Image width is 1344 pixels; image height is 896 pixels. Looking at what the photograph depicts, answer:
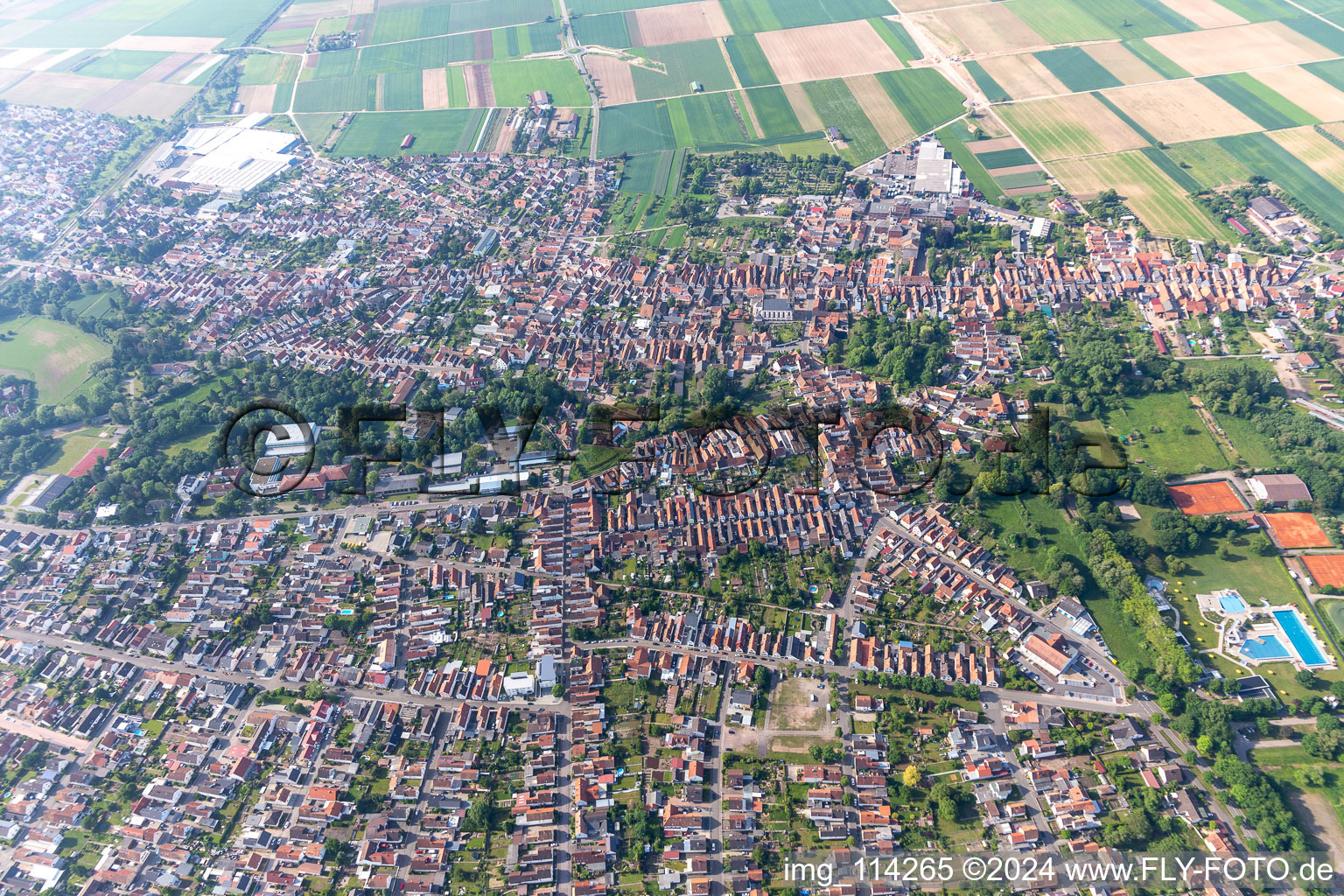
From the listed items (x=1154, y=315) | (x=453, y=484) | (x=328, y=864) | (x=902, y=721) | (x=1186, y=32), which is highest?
(x=1186, y=32)

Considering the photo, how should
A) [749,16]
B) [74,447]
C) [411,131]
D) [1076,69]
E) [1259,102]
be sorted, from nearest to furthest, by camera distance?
[74,447] → [1259,102] → [1076,69] → [411,131] → [749,16]

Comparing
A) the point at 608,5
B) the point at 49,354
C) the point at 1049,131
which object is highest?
the point at 608,5

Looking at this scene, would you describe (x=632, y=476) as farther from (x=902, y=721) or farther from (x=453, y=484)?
(x=902, y=721)

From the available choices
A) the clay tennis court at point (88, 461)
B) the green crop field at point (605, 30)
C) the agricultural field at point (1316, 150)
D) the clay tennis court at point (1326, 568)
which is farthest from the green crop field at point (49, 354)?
the agricultural field at point (1316, 150)

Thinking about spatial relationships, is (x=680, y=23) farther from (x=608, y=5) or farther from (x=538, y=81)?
(x=538, y=81)

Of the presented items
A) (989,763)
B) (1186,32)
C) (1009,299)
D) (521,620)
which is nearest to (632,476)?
(521,620)

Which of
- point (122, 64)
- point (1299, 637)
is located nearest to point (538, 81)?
point (122, 64)
